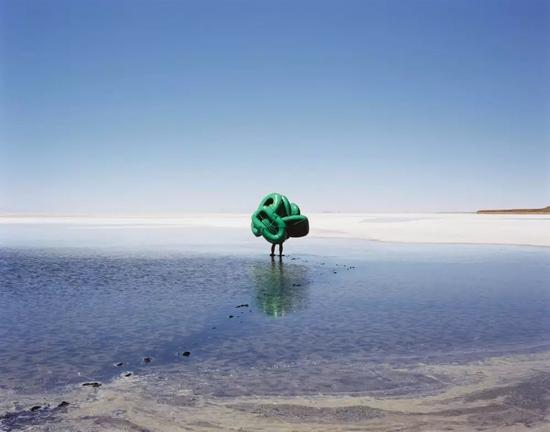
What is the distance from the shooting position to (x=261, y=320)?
13.5 m

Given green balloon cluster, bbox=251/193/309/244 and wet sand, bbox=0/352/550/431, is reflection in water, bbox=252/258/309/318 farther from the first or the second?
wet sand, bbox=0/352/550/431

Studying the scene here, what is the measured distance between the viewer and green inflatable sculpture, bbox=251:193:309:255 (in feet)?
92.5

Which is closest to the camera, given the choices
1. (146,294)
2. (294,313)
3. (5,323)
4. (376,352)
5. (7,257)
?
(376,352)

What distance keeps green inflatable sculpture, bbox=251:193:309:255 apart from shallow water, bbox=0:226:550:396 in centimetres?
279

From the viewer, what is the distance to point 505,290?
17812 mm

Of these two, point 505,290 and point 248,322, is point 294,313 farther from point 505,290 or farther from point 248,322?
point 505,290

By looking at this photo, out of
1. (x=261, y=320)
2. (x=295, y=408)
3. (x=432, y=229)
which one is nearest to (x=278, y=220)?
(x=261, y=320)

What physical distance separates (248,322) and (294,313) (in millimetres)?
1491

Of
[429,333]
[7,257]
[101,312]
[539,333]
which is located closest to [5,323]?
[101,312]

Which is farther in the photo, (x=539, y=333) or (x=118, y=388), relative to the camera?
(x=539, y=333)

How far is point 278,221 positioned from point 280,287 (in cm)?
966

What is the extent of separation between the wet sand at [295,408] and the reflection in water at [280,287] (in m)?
5.91

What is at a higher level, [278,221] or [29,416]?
[278,221]

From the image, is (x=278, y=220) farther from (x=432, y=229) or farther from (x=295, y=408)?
(x=432, y=229)
